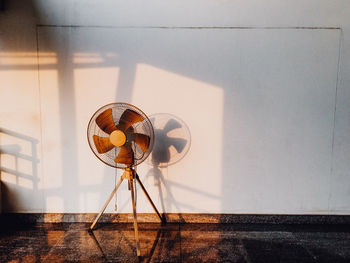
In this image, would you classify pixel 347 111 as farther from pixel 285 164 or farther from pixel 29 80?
pixel 29 80

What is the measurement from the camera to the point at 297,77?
311 cm

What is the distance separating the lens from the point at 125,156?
2623mm

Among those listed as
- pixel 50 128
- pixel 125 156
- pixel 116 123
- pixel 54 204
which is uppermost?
pixel 116 123

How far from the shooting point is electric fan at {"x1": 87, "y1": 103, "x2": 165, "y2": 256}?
8.48 ft

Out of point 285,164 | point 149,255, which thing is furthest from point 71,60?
point 285,164

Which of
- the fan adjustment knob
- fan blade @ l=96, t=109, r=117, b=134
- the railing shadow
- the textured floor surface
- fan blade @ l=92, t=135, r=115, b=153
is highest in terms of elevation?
fan blade @ l=96, t=109, r=117, b=134

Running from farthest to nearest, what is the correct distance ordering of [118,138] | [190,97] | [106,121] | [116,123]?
1. [190,97]
2. [116,123]
3. [106,121]
4. [118,138]

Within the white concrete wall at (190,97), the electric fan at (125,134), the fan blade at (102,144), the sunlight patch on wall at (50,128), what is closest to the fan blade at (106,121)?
the electric fan at (125,134)

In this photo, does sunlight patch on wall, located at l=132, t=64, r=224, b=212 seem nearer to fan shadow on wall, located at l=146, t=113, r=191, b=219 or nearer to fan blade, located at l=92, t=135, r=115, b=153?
fan shadow on wall, located at l=146, t=113, r=191, b=219

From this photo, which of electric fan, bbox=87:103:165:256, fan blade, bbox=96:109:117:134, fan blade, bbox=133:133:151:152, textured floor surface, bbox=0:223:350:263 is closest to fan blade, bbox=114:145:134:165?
electric fan, bbox=87:103:165:256

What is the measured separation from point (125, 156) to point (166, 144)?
0.72m

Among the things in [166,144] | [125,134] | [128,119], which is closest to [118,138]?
[125,134]

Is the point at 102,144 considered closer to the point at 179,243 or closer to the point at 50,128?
the point at 50,128

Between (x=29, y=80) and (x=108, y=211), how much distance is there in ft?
6.67
